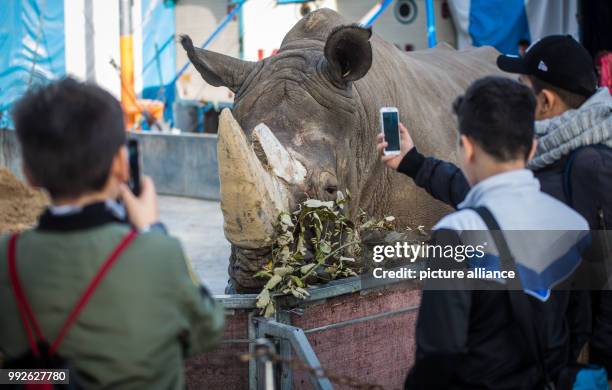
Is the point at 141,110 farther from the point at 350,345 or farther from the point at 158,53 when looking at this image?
the point at 350,345

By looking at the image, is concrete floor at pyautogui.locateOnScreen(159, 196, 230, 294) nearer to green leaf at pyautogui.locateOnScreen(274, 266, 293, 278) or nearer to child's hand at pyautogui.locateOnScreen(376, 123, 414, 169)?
green leaf at pyautogui.locateOnScreen(274, 266, 293, 278)

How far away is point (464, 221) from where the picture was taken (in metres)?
2.79

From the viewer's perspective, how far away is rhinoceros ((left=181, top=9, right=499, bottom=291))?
14.2 ft

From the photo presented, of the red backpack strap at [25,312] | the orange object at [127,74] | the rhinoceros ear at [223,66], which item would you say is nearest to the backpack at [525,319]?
the red backpack strap at [25,312]

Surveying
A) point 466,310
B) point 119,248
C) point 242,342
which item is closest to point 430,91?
point 242,342

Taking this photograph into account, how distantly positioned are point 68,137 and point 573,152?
1.93 meters

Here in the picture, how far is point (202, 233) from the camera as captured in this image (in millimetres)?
10219

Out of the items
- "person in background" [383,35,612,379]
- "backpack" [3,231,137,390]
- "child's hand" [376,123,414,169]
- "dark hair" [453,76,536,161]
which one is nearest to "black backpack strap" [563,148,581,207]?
"person in background" [383,35,612,379]

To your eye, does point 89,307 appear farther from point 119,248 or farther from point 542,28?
point 542,28

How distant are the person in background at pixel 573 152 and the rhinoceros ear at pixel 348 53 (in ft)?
5.79

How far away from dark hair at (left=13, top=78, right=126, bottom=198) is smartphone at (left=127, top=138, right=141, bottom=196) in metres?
0.16

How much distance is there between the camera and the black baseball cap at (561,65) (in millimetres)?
3443

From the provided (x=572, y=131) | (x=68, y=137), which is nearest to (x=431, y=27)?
(x=572, y=131)

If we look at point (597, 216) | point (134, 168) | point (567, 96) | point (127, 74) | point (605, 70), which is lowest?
point (597, 216)
